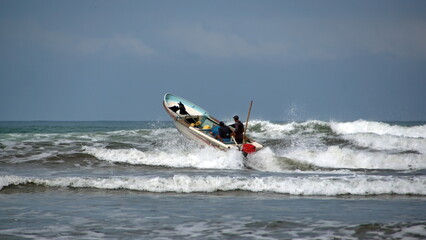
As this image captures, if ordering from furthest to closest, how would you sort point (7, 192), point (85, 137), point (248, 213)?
point (85, 137) → point (7, 192) → point (248, 213)

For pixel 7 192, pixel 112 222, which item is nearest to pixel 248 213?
pixel 112 222

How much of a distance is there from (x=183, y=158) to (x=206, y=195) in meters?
7.38

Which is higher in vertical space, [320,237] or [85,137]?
[85,137]

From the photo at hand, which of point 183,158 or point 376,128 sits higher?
point 376,128

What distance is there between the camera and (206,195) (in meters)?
12.1

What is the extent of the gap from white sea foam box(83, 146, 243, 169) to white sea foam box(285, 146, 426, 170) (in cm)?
265

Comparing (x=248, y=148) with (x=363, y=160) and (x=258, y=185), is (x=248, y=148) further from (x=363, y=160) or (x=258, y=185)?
(x=258, y=185)

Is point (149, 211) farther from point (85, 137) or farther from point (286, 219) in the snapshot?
point (85, 137)

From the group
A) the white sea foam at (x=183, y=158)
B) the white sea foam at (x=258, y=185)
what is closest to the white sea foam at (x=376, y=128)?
the white sea foam at (x=183, y=158)

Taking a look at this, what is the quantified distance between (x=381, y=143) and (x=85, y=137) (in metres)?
15.8

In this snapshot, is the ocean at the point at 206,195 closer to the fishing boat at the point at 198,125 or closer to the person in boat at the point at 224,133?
the fishing boat at the point at 198,125

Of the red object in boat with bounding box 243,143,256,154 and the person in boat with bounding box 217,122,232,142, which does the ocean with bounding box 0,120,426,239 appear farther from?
the person in boat with bounding box 217,122,232,142

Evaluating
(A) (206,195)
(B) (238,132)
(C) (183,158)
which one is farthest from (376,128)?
(A) (206,195)

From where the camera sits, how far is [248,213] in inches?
384
